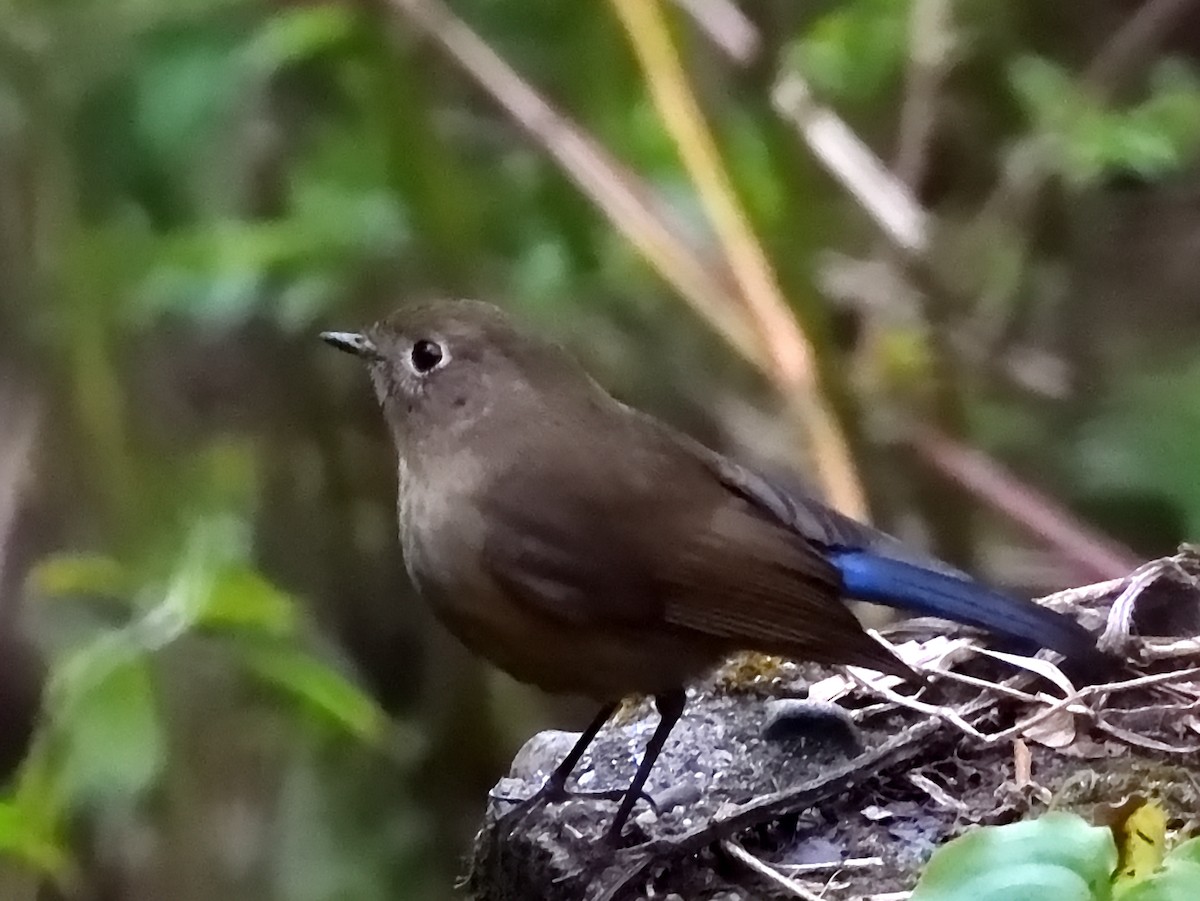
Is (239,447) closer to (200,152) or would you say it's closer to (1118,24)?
(200,152)

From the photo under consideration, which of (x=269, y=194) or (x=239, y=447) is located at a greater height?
(x=269, y=194)

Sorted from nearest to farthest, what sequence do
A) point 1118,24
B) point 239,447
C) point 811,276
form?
point 811,276, point 239,447, point 1118,24

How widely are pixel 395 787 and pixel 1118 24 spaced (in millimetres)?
2581

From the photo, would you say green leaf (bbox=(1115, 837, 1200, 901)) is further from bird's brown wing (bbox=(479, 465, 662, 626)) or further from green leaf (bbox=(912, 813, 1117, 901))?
bird's brown wing (bbox=(479, 465, 662, 626))

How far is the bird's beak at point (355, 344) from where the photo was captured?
220 centimetres

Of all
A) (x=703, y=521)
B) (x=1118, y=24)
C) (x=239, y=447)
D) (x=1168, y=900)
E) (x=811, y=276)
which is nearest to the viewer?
(x=1168, y=900)

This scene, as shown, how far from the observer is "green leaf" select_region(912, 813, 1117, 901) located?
1017mm

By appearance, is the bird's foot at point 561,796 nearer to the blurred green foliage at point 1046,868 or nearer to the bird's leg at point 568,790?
the bird's leg at point 568,790

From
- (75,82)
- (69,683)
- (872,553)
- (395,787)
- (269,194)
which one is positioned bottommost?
(395,787)

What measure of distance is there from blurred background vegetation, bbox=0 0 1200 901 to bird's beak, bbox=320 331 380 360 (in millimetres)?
360

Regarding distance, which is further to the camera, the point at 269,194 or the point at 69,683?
the point at 269,194

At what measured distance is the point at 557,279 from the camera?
9.29 feet

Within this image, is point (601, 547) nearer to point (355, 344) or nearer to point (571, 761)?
point (571, 761)

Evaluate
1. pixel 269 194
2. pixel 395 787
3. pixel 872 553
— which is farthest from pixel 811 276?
pixel 395 787
